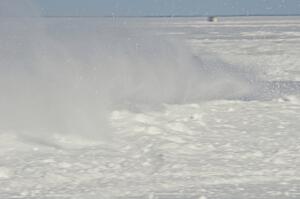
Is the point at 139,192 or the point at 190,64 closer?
the point at 139,192

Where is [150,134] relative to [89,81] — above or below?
below

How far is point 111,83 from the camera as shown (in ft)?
24.5

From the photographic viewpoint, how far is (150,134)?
17.7ft

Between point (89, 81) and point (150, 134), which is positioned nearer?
point (150, 134)

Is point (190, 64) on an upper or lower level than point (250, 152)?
upper

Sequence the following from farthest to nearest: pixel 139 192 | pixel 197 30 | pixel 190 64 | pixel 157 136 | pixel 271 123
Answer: pixel 197 30 → pixel 190 64 → pixel 271 123 → pixel 157 136 → pixel 139 192

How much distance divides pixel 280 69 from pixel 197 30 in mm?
9709

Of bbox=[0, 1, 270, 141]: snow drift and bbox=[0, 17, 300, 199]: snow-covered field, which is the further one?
bbox=[0, 1, 270, 141]: snow drift

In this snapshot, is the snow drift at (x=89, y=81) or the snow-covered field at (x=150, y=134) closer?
the snow-covered field at (x=150, y=134)

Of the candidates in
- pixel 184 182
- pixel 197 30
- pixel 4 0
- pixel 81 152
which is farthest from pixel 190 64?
pixel 197 30

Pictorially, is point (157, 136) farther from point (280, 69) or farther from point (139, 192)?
point (280, 69)

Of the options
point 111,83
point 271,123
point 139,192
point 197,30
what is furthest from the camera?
point 197,30

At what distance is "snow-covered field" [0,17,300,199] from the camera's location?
407 cm

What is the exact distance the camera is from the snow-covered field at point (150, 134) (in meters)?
4.07
